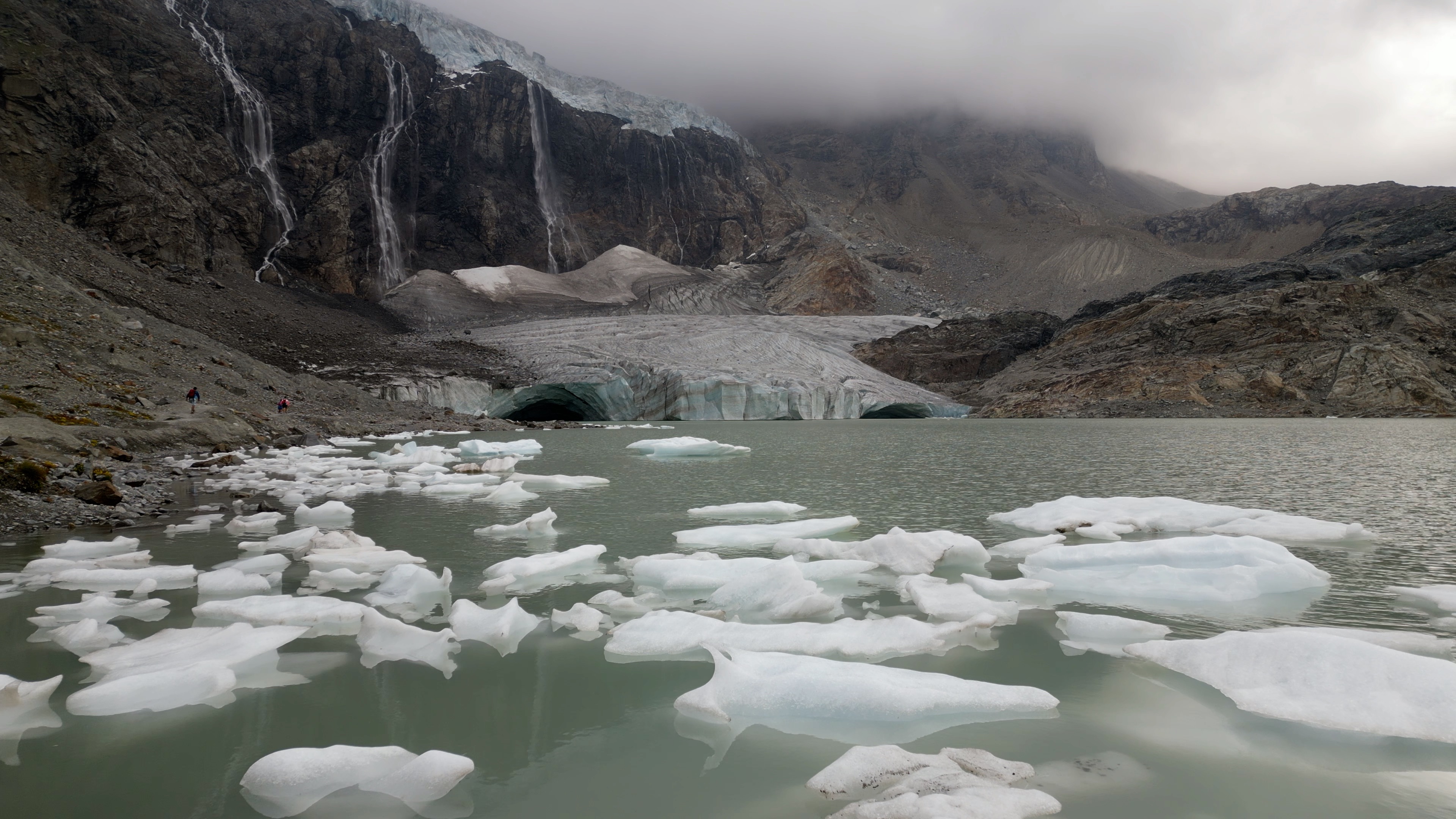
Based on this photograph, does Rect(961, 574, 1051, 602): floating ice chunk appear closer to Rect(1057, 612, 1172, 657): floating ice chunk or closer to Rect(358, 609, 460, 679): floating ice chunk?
Rect(1057, 612, 1172, 657): floating ice chunk

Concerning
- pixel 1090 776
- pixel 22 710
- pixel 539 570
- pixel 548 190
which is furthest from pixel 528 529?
pixel 548 190

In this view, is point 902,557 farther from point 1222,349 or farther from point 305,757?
point 1222,349

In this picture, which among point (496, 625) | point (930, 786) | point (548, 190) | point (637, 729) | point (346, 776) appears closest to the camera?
point (930, 786)

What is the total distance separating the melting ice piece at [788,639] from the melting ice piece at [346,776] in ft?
4.77

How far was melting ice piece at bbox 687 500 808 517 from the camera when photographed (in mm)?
9109

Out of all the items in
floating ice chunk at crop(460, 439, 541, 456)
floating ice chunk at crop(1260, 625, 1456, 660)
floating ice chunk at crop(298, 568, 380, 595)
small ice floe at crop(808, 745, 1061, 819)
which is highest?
floating ice chunk at crop(1260, 625, 1456, 660)

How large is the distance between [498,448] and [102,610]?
12952mm

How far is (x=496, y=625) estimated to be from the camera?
14.7 ft

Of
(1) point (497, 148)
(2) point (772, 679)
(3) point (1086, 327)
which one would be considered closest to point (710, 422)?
(3) point (1086, 327)

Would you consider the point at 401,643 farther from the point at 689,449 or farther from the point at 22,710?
the point at 689,449

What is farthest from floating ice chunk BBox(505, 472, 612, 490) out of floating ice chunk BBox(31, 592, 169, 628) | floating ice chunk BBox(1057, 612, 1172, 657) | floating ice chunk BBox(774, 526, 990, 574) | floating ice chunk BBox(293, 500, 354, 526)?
floating ice chunk BBox(1057, 612, 1172, 657)

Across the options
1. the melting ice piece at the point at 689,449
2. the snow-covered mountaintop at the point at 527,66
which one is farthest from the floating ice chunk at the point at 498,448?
the snow-covered mountaintop at the point at 527,66

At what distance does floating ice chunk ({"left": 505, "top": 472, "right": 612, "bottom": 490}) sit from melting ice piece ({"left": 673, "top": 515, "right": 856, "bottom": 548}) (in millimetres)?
4405

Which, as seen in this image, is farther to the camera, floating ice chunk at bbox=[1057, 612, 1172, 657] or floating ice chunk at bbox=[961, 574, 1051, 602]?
floating ice chunk at bbox=[961, 574, 1051, 602]
